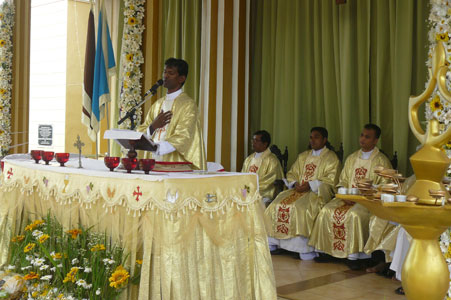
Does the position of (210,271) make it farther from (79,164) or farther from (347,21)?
(347,21)

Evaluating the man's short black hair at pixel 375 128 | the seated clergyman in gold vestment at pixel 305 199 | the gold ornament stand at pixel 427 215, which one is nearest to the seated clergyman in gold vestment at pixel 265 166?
the seated clergyman in gold vestment at pixel 305 199

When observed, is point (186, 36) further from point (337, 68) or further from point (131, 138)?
point (131, 138)

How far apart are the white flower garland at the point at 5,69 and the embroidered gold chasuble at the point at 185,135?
4.90 metres

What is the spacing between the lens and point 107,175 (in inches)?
142

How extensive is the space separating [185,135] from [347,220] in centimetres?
245

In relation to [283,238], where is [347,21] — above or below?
above

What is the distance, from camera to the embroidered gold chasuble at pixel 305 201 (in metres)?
6.52

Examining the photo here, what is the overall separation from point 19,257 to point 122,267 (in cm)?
129

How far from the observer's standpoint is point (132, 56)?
8195 millimetres

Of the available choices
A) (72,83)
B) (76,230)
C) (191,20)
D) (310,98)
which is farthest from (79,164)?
(72,83)

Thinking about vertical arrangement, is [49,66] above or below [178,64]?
above

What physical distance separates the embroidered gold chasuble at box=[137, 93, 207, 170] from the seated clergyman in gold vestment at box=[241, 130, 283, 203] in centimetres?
258

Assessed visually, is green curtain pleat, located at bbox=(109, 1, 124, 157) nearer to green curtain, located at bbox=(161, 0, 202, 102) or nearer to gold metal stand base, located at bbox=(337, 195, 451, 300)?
green curtain, located at bbox=(161, 0, 202, 102)

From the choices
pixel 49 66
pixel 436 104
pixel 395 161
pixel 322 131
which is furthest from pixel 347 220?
pixel 49 66
